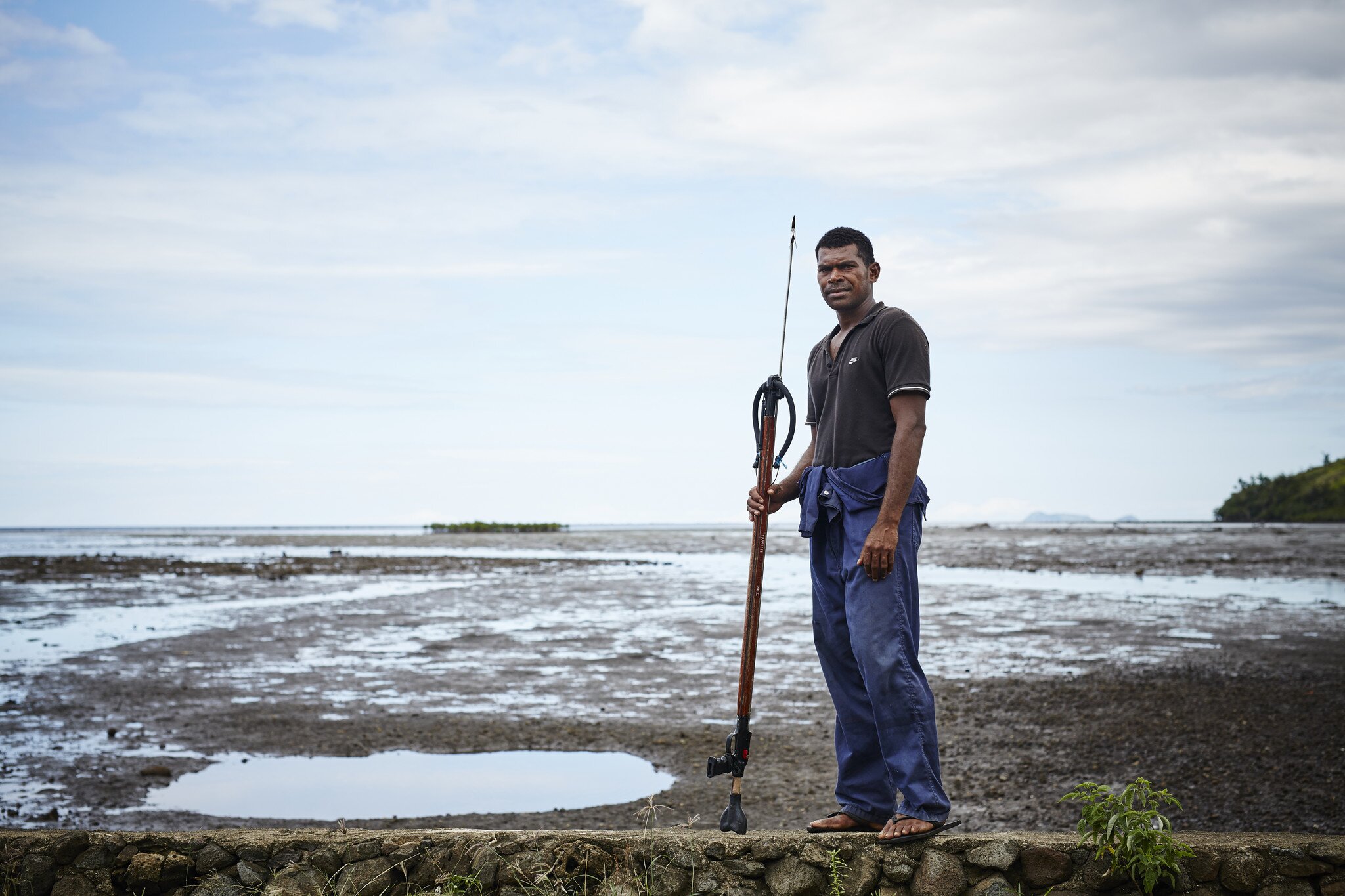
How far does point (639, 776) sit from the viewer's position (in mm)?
8578

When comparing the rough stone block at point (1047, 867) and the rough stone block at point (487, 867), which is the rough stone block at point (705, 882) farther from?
the rough stone block at point (1047, 867)

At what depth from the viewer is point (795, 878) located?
14.8 ft

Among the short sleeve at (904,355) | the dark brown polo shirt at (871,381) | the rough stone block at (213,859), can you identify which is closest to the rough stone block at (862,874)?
the dark brown polo shirt at (871,381)

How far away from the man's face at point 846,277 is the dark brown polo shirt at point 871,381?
0.10 meters

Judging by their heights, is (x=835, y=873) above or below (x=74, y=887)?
above

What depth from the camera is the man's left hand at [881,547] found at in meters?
4.25

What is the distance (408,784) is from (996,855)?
5.46 meters

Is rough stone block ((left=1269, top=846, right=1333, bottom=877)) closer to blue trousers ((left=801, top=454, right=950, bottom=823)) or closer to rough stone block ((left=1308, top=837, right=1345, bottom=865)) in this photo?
rough stone block ((left=1308, top=837, right=1345, bottom=865))

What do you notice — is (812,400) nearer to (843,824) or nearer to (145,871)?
(843,824)

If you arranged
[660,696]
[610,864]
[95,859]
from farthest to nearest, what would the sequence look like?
[660,696] < [95,859] < [610,864]

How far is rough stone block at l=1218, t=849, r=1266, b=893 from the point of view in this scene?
169 inches

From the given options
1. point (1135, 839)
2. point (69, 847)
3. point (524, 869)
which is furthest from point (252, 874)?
point (1135, 839)

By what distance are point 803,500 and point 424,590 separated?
23.3m

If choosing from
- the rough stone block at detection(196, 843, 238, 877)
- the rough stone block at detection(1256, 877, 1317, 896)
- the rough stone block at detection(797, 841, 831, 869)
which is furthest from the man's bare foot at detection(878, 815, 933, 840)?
the rough stone block at detection(196, 843, 238, 877)
